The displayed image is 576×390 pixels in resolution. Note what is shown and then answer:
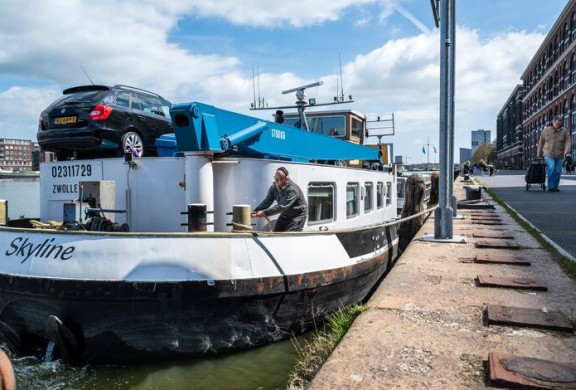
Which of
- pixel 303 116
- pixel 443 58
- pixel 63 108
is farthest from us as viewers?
pixel 303 116

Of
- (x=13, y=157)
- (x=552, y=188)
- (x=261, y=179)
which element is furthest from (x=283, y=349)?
(x=13, y=157)

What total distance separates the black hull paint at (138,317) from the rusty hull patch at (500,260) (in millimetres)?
2478

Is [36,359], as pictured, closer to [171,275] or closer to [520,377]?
[171,275]

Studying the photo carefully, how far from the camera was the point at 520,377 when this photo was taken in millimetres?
2611

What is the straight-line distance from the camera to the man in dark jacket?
5.77m

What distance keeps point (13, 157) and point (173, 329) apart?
143444mm

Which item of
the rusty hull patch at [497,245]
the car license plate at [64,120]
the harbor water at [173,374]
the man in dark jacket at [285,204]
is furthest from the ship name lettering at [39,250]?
the rusty hull patch at [497,245]

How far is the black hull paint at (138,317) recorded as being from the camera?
15.0 feet

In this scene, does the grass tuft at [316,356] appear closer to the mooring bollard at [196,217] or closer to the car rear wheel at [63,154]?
the mooring bollard at [196,217]

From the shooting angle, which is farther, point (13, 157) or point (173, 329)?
point (13, 157)

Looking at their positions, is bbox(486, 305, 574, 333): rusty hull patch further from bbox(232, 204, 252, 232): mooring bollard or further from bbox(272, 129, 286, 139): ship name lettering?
bbox(272, 129, 286, 139): ship name lettering

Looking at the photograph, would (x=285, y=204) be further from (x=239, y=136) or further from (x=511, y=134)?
(x=511, y=134)

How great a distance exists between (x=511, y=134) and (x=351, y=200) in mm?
99826

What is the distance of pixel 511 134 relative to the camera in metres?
96.4
